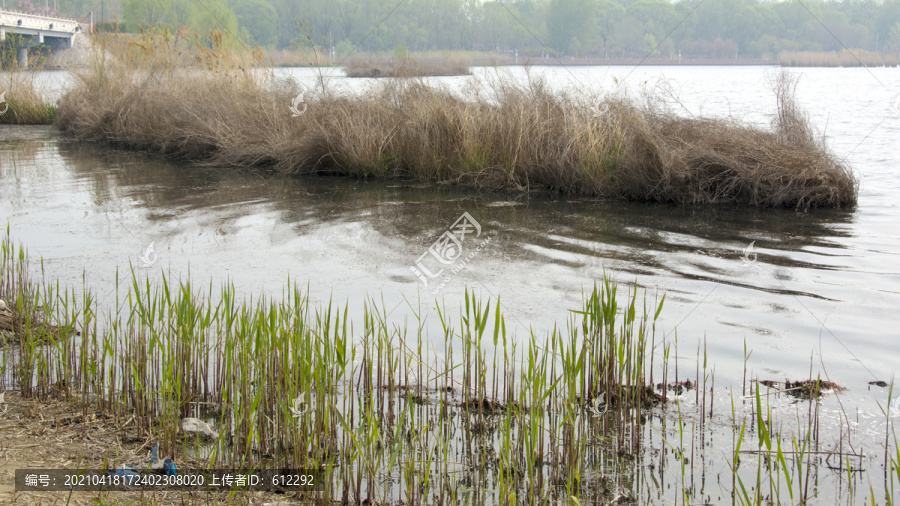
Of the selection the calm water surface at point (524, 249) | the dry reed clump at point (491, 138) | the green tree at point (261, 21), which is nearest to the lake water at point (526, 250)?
the calm water surface at point (524, 249)

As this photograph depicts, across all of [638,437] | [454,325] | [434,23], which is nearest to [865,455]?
[638,437]

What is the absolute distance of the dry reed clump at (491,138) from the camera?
10.6 meters

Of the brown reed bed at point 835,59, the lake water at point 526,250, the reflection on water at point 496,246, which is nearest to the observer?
the lake water at point 526,250

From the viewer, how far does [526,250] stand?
821 centimetres

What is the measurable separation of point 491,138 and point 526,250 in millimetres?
4232

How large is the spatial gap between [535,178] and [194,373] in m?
8.63

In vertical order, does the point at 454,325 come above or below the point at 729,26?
below

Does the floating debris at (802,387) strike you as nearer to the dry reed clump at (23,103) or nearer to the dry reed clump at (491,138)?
the dry reed clump at (491,138)

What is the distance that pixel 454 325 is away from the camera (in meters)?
5.78

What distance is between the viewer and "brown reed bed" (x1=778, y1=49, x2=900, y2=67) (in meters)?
52.9

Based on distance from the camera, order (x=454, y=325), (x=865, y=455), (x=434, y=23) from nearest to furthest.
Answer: (x=865, y=455) < (x=454, y=325) < (x=434, y=23)

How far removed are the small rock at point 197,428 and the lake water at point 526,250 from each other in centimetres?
149

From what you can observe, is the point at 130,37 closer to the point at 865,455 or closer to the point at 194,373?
the point at 194,373

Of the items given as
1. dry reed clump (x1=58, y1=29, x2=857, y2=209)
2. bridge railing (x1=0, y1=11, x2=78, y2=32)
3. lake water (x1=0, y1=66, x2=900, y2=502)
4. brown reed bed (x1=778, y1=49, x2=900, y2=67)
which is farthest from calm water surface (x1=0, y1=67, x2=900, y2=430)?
brown reed bed (x1=778, y1=49, x2=900, y2=67)
